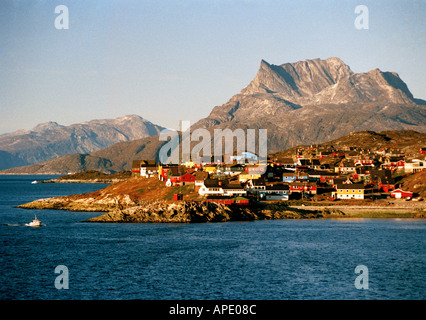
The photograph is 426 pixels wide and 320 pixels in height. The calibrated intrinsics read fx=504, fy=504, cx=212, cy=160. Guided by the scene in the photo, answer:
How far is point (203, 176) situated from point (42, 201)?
50046 millimetres

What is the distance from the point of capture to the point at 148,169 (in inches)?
7106

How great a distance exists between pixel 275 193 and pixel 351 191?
20.5 meters

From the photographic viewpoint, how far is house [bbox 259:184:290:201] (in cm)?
13700

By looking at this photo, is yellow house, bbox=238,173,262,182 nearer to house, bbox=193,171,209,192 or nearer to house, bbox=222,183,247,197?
house, bbox=193,171,209,192

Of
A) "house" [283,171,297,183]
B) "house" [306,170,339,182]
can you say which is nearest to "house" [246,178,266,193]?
"house" [283,171,297,183]

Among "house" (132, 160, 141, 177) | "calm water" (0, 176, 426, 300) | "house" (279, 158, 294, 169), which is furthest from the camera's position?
"house" (279, 158, 294, 169)

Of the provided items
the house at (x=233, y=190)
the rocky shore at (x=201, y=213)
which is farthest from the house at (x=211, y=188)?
the rocky shore at (x=201, y=213)

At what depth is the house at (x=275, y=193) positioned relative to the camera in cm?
13700

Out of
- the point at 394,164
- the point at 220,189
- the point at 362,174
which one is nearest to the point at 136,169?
the point at 220,189

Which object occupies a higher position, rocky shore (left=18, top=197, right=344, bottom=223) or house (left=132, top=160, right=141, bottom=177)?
house (left=132, top=160, right=141, bottom=177)

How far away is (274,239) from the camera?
8556 cm

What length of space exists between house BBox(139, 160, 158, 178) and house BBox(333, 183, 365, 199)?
6520 centimetres
